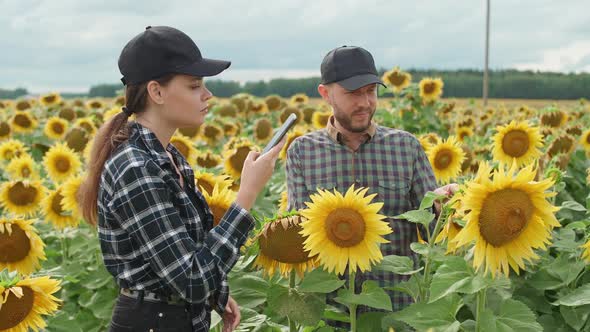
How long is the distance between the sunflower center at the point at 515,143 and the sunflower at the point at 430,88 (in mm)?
3659

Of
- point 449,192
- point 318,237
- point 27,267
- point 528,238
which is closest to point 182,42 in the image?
point 318,237

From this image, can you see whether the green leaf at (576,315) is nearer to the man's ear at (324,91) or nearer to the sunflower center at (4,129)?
the man's ear at (324,91)

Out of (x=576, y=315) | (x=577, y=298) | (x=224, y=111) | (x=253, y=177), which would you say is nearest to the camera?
(x=253, y=177)

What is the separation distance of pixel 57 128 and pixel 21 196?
160 inches

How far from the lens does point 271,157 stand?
7.95 feet

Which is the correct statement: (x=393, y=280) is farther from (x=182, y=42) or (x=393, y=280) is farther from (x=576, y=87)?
(x=576, y=87)

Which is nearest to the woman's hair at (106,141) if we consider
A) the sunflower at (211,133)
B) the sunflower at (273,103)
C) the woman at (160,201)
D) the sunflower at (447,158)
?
the woman at (160,201)

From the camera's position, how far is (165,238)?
2.24 meters

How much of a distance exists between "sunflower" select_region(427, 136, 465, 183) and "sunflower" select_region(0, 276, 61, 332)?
2.99m

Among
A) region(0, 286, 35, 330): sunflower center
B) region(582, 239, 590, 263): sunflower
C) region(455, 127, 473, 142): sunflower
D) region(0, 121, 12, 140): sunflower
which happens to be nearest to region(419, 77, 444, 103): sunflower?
region(455, 127, 473, 142): sunflower

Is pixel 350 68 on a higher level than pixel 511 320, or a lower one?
higher

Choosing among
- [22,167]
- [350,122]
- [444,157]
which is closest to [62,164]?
[22,167]

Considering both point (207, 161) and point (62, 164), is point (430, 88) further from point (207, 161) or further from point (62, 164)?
point (62, 164)

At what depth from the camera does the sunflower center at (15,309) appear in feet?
9.25
